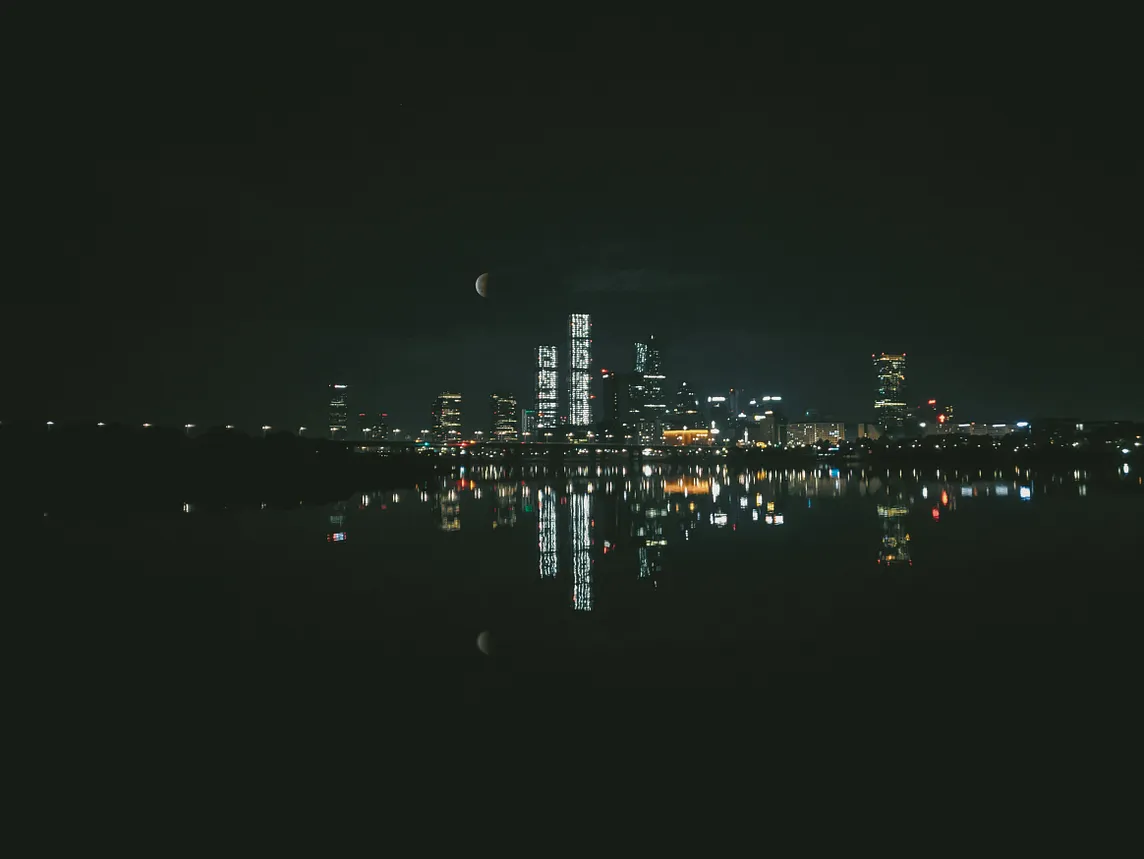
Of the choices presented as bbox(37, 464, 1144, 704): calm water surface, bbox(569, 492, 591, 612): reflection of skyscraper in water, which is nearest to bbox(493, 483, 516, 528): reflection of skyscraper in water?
bbox(37, 464, 1144, 704): calm water surface

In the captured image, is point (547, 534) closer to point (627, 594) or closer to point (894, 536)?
point (894, 536)

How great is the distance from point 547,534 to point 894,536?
814 centimetres

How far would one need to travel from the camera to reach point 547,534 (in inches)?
803

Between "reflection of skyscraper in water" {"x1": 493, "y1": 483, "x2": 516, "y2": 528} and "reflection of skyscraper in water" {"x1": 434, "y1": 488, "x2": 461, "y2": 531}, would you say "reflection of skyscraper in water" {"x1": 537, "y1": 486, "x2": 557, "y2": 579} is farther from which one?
"reflection of skyscraper in water" {"x1": 434, "y1": 488, "x2": 461, "y2": 531}

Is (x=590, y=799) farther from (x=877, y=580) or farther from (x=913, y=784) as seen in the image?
(x=877, y=580)

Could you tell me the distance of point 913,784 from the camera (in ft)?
17.6

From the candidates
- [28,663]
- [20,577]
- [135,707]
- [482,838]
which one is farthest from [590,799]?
[20,577]

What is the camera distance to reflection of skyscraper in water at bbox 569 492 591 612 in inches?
458

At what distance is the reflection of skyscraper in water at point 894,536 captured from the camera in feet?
50.2

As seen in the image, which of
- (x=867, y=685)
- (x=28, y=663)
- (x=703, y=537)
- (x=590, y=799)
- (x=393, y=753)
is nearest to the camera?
(x=590, y=799)

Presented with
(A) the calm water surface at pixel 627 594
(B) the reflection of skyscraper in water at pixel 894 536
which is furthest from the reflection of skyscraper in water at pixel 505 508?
(B) the reflection of skyscraper in water at pixel 894 536

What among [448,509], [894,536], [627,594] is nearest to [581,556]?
[627,594]

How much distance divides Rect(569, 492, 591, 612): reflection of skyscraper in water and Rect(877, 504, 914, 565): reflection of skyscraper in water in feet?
17.8

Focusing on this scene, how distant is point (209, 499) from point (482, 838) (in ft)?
93.0
